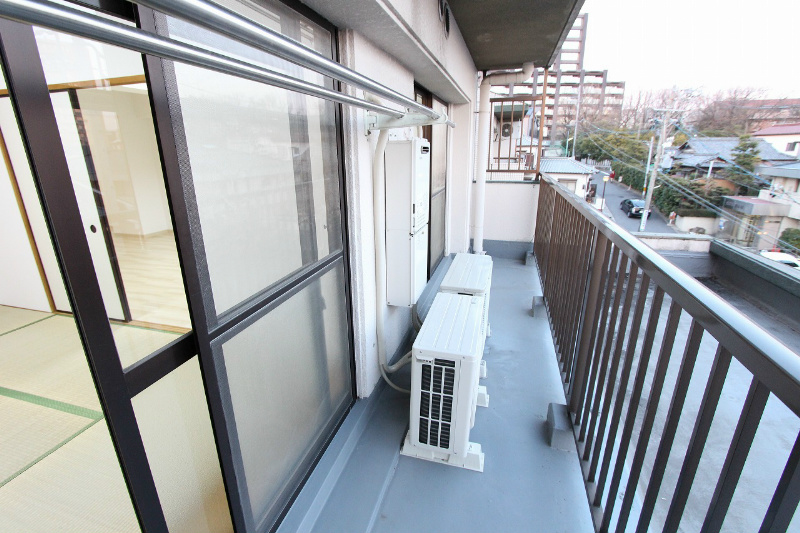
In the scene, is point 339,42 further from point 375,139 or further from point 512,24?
point 512,24

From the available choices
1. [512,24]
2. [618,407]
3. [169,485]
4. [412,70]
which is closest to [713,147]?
[512,24]

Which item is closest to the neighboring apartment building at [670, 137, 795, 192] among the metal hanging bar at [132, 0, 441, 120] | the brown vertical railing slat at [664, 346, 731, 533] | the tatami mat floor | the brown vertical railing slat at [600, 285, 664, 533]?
the brown vertical railing slat at [600, 285, 664, 533]

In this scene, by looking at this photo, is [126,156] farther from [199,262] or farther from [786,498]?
[786,498]

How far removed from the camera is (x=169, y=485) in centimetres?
96

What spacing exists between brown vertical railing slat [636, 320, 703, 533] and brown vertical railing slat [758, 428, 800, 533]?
0.79 ft

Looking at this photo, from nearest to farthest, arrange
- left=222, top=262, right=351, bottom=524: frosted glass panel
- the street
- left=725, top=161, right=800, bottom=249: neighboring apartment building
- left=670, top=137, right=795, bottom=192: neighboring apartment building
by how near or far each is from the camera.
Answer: left=222, top=262, right=351, bottom=524: frosted glass panel → left=725, top=161, right=800, bottom=249: neighboring apartment building → left=670, top=137, right=795, bottom=192: neighboring apartment building → the street

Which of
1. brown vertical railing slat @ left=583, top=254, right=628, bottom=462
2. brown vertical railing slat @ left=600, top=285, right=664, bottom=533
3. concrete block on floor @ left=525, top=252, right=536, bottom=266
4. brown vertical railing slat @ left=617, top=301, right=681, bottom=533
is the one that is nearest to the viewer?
brown vertical railing slat @ left=617, top=301, right=681, bottom=533

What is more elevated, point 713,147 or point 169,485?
point 713,147

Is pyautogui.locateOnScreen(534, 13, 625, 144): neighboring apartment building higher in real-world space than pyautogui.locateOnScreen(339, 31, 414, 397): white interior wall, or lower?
higher

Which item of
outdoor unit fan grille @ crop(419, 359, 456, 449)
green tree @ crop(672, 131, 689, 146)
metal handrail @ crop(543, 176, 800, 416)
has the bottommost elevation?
outdoor unit fan grille @ crop(419, 359, 456, 449)

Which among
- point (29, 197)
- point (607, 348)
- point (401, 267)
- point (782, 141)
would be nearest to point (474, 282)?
point (401, 267)

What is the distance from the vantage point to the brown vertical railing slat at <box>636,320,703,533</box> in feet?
2.50

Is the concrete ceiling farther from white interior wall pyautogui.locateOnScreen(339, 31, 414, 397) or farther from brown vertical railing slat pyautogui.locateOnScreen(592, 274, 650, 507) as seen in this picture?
brown vertical railing slat pyautogui.locateOnScreen(592, 274, 650, 507)

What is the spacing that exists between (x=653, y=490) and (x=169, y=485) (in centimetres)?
125
